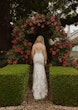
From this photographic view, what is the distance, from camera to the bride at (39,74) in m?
7.38

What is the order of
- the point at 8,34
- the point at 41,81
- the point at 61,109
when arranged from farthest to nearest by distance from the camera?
the point at 8,34
the point at 41,81
the point at 61,109

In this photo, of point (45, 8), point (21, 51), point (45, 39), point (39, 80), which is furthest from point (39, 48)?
point (45, 8)

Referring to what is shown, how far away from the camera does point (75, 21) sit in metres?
13.8

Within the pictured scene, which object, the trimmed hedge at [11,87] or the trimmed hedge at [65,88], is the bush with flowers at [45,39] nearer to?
the trimmed hedge at [65,88]

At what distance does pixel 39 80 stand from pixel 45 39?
2285 mm

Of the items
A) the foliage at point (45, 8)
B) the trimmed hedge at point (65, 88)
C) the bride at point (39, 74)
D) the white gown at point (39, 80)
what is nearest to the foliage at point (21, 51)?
the bride at point (39, 74)

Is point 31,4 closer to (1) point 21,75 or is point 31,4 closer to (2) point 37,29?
(2) point 37,29

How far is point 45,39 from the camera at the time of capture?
9359mm

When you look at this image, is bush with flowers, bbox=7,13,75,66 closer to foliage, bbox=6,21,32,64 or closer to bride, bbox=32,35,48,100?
foliage, bbox=6,21,32,64

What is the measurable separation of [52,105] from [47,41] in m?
3.15

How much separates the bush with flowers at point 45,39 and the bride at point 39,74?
944 millimetres

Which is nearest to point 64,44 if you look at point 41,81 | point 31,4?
point 41,81

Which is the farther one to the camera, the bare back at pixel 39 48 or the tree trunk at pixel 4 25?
the tree trunk at pixel 4 25

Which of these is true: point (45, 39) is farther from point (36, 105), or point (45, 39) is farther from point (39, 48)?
point (36, 105)
